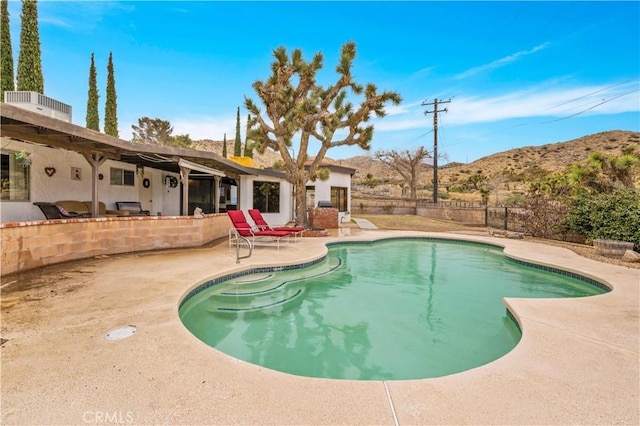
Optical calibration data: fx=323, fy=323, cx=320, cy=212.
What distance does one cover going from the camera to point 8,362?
8.84 ft

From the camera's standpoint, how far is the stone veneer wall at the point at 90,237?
551cm

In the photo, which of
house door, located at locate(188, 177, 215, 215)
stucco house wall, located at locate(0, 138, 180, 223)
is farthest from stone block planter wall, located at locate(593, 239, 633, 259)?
house door, located at locate(188, 177, 215, 215)

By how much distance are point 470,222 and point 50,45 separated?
83.8 feet

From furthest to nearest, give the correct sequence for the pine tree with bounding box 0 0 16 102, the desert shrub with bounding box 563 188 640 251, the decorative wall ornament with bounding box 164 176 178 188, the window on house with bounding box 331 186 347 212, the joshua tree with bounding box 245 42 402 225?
the window on house with bounding box 331 186 347 212
the decorative wall ornament with bounding box 164 176 178 188
the pine tree with bounding box 0 0 16 102
the joshua tree with bounding box 245 42 402 225
the desert shrub with bounding box 563 188 640 251

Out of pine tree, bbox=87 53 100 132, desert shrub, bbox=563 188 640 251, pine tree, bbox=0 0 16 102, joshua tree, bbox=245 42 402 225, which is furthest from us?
pine tree, bbox=87 53 100 132

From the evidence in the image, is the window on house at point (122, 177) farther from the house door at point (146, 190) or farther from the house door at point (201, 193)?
the house door at point (201, 193)

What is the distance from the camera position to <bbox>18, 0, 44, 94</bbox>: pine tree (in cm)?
1527

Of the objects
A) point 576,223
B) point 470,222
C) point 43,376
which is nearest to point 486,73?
point 470,222

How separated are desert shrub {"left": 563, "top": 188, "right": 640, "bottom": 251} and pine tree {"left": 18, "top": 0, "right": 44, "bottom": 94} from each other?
23.8 metres

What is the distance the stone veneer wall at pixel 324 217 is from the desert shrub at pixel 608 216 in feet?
29.2

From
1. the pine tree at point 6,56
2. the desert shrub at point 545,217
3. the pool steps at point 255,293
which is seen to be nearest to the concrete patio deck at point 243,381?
the pool steps at point 255,293

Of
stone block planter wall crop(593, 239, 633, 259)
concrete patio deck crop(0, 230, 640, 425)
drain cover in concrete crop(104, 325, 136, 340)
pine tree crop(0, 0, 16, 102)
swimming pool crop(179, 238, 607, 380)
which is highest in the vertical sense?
pine tree crop(0, 0, 16, 102)

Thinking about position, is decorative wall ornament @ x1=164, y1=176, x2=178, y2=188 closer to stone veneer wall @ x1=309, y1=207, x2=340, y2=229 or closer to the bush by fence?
stone veneer wall @ x1=309, y1=207, x2=340, y2=229

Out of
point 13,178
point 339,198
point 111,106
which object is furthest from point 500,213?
point 111,106
